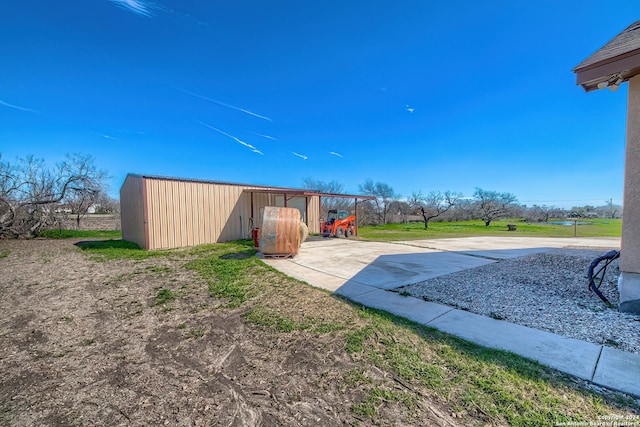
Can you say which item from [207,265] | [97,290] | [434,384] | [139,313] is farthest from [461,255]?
[97,290]

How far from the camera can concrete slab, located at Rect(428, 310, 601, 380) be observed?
8.21ft

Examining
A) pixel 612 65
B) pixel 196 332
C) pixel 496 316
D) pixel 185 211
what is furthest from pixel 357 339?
pixel 185 211

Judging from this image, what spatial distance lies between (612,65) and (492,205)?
39093 mm

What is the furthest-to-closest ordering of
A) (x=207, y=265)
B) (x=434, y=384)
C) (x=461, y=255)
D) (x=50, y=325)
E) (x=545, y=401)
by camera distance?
(x=461, y=255), (x=207, y=265), (x=50, y=325), (x=434, y=384), (x=545, y=401)

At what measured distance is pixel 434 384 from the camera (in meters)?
2.21

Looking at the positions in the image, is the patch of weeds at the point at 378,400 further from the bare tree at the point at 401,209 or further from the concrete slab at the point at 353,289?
the bare tree at the point at 401,209

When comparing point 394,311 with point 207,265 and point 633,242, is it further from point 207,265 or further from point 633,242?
point 207,265

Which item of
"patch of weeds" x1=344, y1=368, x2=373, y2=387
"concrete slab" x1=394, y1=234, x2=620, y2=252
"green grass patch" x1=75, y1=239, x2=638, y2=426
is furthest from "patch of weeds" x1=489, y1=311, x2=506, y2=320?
"concrete slab" x1=394, y1=234, x2=620, y2=252

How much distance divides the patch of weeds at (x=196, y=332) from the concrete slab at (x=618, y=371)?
412 centimetres

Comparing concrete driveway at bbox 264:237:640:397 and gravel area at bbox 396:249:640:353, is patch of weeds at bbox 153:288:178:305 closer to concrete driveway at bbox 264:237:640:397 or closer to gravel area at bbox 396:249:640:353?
concrete driveway at bbox 264:237:640:397

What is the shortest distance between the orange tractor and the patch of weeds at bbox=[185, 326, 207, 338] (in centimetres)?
1148

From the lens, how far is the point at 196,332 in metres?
3.35

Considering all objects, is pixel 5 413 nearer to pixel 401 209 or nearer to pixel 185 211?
pixel 185 211

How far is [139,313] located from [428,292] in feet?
16.5
